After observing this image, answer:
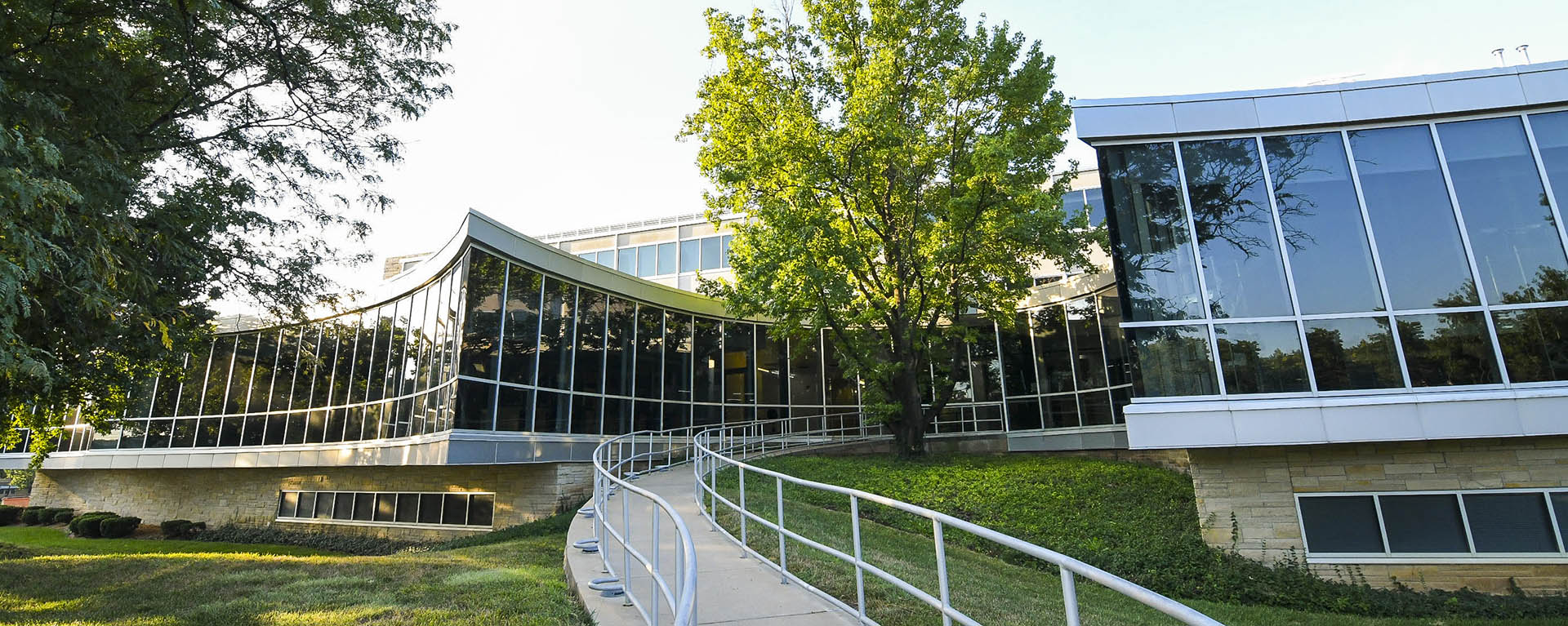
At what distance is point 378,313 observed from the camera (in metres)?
17.3

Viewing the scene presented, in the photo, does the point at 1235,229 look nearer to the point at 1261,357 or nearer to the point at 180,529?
the point at 1261,357

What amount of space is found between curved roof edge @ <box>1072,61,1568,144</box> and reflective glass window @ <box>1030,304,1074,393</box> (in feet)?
30.0

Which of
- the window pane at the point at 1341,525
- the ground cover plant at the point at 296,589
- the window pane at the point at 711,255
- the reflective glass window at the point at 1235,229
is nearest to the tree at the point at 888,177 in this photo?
the reflective glass window at the point at 1235,229

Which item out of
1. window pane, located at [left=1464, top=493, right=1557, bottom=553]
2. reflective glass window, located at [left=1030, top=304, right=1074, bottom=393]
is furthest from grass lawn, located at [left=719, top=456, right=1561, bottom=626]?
reflective glass window, located at [left=1030, top=304, right=1074, bottom=393]

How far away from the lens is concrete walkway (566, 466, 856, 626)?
4.86 m

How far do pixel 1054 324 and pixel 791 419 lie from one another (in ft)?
24.5

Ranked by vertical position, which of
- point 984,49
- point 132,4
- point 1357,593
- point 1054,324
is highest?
point 984,49

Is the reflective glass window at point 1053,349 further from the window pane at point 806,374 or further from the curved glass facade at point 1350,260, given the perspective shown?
the curved glass facade at point 1350,260

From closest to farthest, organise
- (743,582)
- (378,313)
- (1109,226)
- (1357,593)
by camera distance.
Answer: (743,582) < (1357,593) < (1109,226) < (378,313)

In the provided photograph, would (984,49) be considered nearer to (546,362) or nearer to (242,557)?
(546,362)

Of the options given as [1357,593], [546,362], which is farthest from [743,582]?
[546,362]

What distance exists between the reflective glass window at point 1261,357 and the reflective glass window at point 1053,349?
9277 millimetres

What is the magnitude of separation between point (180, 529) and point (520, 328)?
1208 cm

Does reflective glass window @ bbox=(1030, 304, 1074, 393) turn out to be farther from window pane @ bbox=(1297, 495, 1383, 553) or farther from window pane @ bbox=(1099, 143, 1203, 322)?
window pane @ bbox=(1297, 495, 1383, 553)
